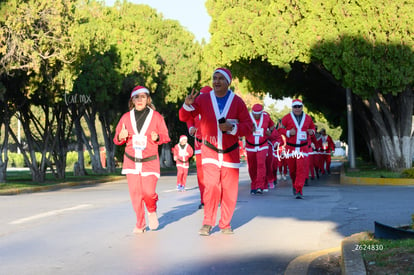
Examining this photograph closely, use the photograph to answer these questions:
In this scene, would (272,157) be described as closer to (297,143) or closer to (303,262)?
(297,143)

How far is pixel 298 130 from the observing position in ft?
53.3

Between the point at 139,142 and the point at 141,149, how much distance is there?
10cm

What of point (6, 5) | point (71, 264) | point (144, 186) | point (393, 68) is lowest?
point (71, 264)

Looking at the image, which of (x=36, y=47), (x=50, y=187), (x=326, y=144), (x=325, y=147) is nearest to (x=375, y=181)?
(x=325, y=147)

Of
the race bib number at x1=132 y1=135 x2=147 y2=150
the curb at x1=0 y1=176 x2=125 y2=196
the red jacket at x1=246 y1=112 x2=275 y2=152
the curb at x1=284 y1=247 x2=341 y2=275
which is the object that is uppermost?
the red jacket at x1=246 y1=112 x2=275 y2=152

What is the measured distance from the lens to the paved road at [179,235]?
7.69 meters

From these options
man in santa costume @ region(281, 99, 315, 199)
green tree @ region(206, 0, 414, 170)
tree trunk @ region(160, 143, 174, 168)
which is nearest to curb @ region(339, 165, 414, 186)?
green tree @ region(206, 0, 414, 170)

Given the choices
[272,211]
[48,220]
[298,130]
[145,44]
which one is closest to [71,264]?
[48,220]

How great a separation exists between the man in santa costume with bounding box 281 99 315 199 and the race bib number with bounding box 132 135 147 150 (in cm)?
613

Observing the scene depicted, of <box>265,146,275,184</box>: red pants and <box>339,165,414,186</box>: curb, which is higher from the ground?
<box>265,146,275,184</box>: red pants

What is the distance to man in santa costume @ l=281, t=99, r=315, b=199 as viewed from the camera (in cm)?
1586

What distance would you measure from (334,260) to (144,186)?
334 centimetres

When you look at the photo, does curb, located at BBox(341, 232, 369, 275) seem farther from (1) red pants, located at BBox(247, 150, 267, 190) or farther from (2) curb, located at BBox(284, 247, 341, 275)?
(1) red pants, located at BBox(247, 150, 267, 190)

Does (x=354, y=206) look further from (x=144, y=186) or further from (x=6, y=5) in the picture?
(x=6, y=5)
